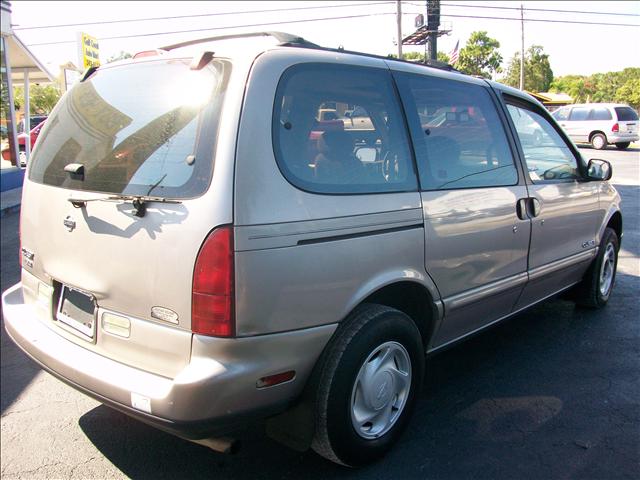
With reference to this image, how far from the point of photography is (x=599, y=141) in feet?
73.9

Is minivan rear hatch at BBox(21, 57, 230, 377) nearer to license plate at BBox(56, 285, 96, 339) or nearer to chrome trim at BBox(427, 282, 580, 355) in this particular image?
license plate at BBox(56, 285, 96, 339)

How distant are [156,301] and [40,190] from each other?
1106 millimetres

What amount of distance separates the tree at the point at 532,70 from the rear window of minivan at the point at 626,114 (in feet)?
122

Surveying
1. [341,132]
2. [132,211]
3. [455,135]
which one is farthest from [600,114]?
[132,211]

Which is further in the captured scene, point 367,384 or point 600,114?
point 600,114

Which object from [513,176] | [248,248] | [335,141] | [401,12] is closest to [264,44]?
[335,141]

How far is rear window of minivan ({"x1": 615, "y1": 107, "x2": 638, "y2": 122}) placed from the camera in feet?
70.5

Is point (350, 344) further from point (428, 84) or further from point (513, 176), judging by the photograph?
point (513, 176)

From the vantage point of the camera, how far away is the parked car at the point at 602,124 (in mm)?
21562

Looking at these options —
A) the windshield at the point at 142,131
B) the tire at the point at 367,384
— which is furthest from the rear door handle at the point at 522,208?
the windshield at the point at 142,131

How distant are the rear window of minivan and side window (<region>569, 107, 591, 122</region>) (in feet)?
3.99

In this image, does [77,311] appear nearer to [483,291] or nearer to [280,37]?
[280,37]

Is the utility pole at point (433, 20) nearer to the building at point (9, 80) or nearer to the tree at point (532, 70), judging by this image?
the building at point (9, 80)

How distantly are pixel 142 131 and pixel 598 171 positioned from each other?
3.57m
